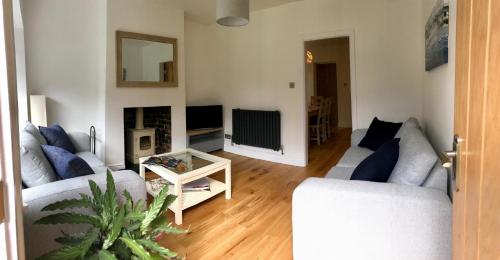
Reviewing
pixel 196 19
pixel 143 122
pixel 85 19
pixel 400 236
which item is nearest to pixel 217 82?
pixel 196 19

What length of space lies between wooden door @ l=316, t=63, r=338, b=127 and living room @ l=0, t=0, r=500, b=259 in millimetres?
2210

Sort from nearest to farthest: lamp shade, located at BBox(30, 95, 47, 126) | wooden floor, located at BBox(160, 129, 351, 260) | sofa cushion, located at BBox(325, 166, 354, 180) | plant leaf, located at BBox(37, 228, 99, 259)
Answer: plant leaf, located at BBox(37, 228, 99, 259)
wooden floor, located at BBox(160, 129, 351, 260)
sofa cushion, located at BBox(325, 166, 354, 180)
lamp shade, located at BBox(30, 95, 47, 126)

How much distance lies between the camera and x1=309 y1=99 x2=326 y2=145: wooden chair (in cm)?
566

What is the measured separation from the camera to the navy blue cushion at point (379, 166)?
1675 mm

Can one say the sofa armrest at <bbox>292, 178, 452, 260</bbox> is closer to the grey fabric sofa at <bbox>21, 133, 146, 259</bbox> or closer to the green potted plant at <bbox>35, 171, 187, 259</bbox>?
the green potted plant at <bbox>35, 171, 187, 259</bbox>

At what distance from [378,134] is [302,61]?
5.24 feet

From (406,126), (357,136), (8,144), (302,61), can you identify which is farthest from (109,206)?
(302,61)

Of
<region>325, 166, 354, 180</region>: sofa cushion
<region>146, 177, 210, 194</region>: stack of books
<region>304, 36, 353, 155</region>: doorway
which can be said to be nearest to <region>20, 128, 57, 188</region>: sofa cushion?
<region>146, 177, 210, 194</region>: stack of books

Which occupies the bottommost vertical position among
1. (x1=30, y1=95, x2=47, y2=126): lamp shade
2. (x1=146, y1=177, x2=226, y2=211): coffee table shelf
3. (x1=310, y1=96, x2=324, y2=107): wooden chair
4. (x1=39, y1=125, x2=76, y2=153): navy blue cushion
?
(x1=146, y1=177, x2=226, y2=211): coffee table shelf

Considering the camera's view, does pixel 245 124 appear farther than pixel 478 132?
Yes

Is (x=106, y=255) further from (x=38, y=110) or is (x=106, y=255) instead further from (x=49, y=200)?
(x=38, y=110)

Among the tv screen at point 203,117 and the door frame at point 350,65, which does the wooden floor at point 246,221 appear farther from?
the tv screen at point 203,117

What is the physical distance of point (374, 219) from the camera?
1.40m

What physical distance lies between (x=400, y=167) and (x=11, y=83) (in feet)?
5.67
